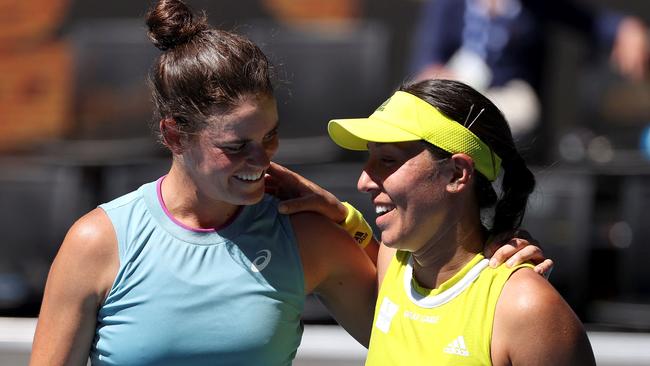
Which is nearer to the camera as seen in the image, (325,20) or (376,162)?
(376,162)

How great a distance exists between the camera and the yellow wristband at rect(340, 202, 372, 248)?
8.09 feet

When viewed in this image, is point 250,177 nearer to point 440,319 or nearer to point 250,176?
point 250,176

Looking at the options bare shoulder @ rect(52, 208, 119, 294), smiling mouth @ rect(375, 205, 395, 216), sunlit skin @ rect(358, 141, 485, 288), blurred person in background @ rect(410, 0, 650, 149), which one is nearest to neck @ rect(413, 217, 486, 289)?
sunlit skin @ rect(358, 141, 485, 288)

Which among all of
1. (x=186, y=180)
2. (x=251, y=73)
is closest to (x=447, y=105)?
(x=251, y=73)

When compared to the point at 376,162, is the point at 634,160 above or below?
below

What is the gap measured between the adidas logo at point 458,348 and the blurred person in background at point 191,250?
0.22 meters

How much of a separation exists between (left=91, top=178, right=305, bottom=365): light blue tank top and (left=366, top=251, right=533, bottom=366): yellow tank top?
20 cm

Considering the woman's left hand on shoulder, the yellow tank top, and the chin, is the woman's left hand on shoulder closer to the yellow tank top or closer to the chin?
the yellow tank top

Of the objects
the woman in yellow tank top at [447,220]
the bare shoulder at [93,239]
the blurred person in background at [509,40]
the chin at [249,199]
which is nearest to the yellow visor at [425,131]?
the woman in yellow tank top at [447,220]

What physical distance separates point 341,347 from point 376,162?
1.90 meters

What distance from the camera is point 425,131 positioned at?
216 cm

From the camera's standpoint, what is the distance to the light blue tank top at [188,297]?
7.33 ft

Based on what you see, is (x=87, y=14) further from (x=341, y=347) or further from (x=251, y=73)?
(x=251, y=73)

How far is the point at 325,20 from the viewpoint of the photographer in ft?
16.1
